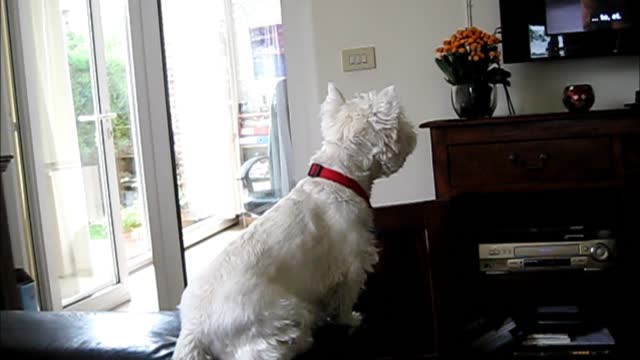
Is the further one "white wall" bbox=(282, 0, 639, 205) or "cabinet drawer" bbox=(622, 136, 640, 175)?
"white wall" bbox=(282, 0, 639, 205)

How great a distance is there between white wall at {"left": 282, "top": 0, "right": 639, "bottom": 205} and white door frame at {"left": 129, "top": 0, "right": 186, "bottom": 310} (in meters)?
0.81

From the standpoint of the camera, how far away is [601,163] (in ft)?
6.68

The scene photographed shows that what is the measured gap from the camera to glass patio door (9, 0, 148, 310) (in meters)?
2.76

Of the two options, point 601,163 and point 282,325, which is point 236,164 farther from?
point 282,325

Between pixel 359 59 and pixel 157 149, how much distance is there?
42.6 inches

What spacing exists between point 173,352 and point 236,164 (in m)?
2.87

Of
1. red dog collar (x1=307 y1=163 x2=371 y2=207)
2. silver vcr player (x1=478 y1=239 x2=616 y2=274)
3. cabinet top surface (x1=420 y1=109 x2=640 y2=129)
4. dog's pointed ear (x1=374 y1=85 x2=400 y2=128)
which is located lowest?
silver vcr player (x1=478 y1=239 x2=616 y2=274)

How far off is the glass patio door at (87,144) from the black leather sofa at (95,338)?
4.15 ft

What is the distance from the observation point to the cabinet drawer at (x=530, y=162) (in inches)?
80.2

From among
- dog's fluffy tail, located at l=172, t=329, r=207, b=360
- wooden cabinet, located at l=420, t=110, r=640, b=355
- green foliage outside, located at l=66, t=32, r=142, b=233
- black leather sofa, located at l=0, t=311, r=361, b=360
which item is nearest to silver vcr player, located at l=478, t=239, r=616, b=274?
wooden cabinet, located at l=420, t=110, r=640, b=355

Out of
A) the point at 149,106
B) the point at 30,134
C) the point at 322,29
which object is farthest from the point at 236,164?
the point at 30,134

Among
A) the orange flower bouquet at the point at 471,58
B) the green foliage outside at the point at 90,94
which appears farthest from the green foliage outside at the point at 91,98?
the orange flower bouquet at the point at 471,58

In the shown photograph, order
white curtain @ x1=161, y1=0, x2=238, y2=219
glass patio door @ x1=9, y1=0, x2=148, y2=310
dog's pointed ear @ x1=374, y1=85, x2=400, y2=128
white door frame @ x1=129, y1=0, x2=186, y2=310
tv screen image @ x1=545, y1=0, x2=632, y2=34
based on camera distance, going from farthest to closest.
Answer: white curtain @ x1=161, y1=0, x2=238, y2=219
white door frame @ x1=129, y1=0, x2=186, y2=310
glass patio door @ x1=9, y1=0, x2=148, y2=310
tv screen image @ x1=545, y1=0, x2=632, y2=34
dog's pointed ear @ x1=374, y1=85, x2=400, y2=128

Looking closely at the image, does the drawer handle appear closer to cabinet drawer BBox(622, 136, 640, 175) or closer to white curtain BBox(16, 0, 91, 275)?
cabinet drawer BBox(622, 136, 640, 175)
